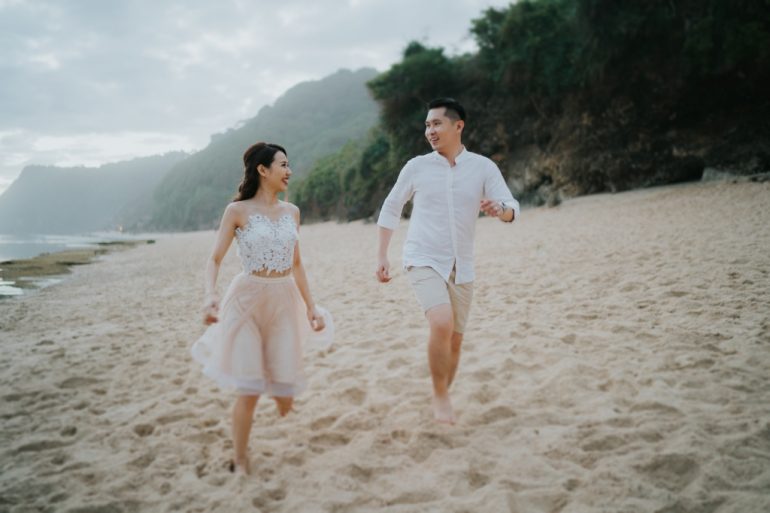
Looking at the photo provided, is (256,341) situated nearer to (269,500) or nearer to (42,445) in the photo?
(269,500)

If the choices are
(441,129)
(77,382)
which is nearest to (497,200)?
(441,129)

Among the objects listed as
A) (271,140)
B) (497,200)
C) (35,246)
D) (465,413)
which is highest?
(271,140)

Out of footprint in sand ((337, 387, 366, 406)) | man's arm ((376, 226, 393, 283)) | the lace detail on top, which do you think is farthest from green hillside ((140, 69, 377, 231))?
the lace detail on top

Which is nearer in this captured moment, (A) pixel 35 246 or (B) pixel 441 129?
(B) pixel 441 129

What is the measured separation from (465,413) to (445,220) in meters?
1.39

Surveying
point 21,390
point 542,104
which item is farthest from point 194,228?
point 21,390

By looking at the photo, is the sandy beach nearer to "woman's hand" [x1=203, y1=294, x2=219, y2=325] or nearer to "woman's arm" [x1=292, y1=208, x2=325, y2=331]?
"woman's arm" [x1=292, y1=208, x2=325, y2=331]

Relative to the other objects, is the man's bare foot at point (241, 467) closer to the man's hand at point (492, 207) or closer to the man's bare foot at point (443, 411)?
the man's bare foot at point (443, 411)

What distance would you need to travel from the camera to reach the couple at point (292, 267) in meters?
2.51

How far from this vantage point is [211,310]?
2.32 meters

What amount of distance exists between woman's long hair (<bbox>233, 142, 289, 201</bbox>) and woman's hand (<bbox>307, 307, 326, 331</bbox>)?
0.83m

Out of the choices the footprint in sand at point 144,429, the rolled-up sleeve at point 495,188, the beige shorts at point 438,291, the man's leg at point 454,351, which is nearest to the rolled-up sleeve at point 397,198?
the beige shorts at point 438,291

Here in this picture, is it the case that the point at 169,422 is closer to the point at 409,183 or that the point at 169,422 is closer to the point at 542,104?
the point at 409,183

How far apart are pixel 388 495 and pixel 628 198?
56.8 ft
